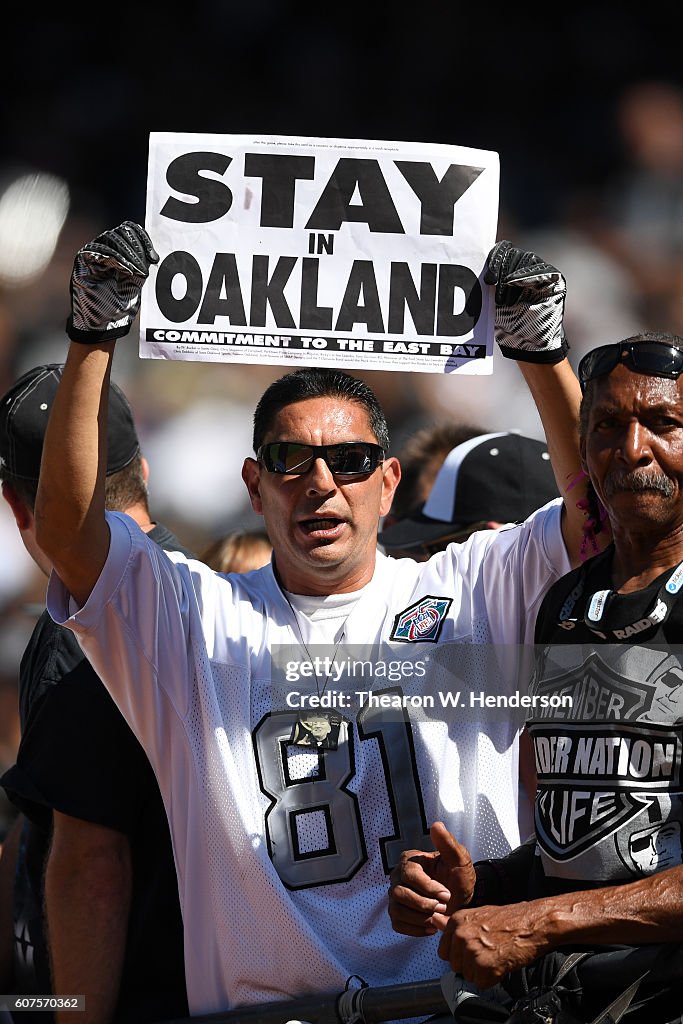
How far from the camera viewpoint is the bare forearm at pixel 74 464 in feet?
7.40

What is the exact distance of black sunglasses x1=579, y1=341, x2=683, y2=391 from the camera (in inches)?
76.9

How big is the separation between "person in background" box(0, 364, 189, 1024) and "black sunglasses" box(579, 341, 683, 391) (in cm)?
118

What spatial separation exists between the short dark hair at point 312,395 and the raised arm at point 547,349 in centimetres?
33

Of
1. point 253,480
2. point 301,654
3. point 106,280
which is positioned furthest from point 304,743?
point 106,280

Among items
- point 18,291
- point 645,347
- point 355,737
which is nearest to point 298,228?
point 645,347

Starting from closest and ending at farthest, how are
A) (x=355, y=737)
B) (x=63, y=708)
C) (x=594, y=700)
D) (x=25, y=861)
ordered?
(x=594, y=700)
(x=355, y=737)
(x=63, y=708)
(x=25, y=861)

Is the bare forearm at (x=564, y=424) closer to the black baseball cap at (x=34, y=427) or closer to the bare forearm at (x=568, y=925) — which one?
the bare forearm at (x=568, y=925)

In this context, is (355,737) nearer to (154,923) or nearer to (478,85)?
(154,923)

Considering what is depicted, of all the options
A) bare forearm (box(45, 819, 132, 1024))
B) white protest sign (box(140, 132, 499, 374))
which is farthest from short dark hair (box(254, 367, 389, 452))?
bare forearm (box(45, 819, 132, 1024))

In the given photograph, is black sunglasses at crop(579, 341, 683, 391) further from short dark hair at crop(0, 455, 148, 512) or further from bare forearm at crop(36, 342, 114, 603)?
short dark hair at crop(0, 455, 148, 512)

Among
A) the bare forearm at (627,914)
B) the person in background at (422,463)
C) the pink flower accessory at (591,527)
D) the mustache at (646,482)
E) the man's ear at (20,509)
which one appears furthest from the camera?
the person in background at (422,463)

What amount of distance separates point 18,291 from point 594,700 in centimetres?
387

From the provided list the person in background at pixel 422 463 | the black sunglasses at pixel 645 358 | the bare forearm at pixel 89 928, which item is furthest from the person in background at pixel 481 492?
the bare forearm at pixel 89 928

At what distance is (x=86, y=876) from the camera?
2.40 metres
